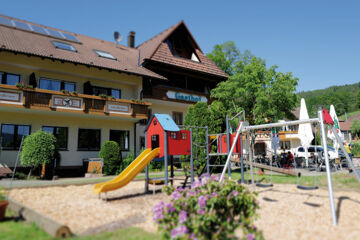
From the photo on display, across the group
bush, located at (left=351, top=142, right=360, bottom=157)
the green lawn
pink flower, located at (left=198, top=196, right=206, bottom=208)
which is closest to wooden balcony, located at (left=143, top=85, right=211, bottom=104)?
the green lawn

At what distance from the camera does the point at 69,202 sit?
285 inches

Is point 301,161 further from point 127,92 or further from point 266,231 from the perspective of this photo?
point 266,231

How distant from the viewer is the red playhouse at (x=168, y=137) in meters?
9.34

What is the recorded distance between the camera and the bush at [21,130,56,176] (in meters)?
13.3

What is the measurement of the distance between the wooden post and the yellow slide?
206 cm

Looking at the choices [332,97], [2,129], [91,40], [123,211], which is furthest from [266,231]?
[332,97]

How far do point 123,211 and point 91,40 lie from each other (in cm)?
2186

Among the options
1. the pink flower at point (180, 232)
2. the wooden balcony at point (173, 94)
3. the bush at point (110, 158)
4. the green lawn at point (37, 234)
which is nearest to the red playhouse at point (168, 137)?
the green lawn at point (37, 234)

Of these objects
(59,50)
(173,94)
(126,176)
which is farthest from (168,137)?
(59,50)

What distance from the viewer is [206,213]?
3736mm

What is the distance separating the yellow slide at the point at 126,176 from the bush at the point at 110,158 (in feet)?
23.1

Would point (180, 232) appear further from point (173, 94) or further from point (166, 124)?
point (173, 94)

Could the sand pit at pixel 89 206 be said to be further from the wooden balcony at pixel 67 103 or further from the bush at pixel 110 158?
the wooden balcony at pixel 67 103

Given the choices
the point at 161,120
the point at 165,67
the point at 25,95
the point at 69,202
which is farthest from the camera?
the point at 165,67
